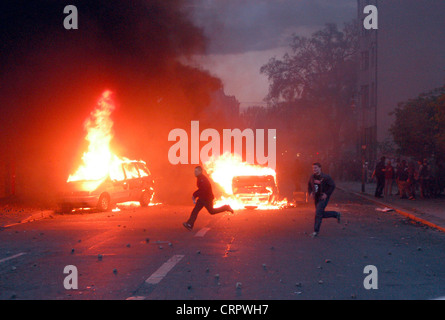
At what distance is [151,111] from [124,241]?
28.8m

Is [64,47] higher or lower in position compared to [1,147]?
higher

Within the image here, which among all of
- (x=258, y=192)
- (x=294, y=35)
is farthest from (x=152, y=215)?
(x=294, y=35)

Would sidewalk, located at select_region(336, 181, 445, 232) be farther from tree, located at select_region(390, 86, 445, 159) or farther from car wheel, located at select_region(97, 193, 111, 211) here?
car wheel, located at select_region(97, 193, 111, 211)

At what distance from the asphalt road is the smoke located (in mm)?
9475

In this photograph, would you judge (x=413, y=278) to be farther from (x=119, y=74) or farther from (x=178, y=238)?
(x=119, y=74)

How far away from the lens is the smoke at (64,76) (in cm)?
2706

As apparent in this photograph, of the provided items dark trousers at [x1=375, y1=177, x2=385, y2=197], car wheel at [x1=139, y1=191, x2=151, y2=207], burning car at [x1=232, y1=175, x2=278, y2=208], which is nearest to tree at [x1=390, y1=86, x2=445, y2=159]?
dark trousers at [x1=375, y1=177, x2=385, y2=197]

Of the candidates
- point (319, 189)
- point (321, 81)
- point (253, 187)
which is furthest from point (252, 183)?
point (321, 81)

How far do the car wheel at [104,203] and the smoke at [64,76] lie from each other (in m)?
2.40

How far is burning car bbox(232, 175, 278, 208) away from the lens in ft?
71.3

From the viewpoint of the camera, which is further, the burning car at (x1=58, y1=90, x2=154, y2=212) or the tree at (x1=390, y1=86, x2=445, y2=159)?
the tree at (x1=390, y1=86, x2=445, y2=159)

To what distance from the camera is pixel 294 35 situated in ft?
194

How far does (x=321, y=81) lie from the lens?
59750 millimetres

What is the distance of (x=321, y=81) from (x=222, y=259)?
5137 centimetres
